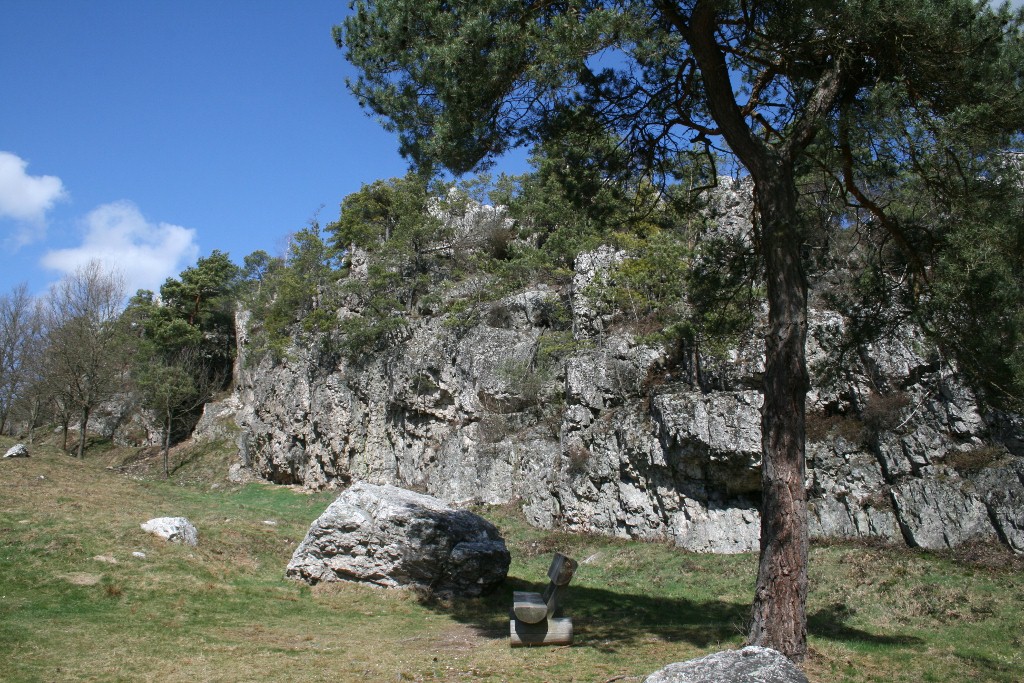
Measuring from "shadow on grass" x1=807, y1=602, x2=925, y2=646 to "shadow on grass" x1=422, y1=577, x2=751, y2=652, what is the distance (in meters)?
1.03

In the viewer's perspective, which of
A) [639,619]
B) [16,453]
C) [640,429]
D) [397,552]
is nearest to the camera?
[639,619]

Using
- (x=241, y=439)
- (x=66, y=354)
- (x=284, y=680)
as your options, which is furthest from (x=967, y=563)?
(x=66, y=354)

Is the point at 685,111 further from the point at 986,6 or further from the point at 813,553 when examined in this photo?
the point at 813,553

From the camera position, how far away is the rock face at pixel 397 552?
11.9 metres

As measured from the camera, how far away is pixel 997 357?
29.3 feet

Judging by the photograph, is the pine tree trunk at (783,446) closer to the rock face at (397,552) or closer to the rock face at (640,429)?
the rock face at (640,429)

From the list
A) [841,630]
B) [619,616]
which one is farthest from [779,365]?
[619,616]

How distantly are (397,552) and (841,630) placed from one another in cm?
707

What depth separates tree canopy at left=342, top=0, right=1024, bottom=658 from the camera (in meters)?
7.48

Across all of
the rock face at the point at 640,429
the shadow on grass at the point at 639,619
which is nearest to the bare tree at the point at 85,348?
the rock face at the point at 640,429

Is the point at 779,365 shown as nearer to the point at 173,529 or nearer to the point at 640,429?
the point at 173,529

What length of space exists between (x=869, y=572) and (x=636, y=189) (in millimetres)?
8988

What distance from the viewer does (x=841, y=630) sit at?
9.55 meters

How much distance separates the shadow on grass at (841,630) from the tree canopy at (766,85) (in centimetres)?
249
